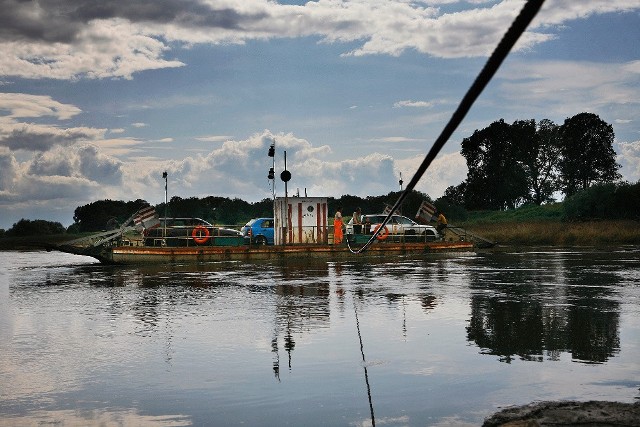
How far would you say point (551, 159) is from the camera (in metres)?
83.3

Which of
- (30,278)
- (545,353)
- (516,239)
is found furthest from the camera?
(516,239)

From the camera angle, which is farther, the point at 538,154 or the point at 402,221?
the point at 538,154

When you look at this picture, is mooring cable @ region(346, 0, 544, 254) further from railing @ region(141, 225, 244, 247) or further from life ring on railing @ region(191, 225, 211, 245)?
life ring on railing @ region(191, 225, 211, 245)

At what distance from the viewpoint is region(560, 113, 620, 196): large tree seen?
264 feet

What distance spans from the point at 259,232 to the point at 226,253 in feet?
21.6

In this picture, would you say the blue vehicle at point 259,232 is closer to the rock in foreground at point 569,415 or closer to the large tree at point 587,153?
the rock in foreground at point 569,415

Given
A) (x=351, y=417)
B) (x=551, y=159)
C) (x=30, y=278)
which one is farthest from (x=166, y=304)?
(x=551, y=159)

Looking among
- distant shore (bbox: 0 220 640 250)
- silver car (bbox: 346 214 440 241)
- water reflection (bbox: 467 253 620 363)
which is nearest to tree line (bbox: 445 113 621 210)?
distant shore (bbox: 0 220 640 250)

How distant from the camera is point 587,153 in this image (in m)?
80.6

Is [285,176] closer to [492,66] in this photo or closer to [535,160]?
[492,66]

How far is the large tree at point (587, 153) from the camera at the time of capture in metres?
80.5

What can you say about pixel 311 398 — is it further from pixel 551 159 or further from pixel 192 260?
pixel 551 159

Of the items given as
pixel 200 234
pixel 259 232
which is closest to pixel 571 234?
pixel 259 232

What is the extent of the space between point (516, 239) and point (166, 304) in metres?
42.0
